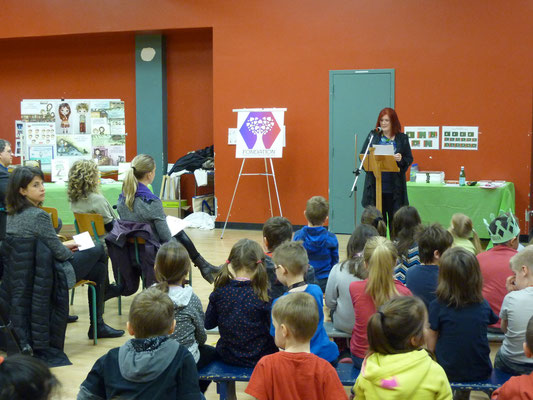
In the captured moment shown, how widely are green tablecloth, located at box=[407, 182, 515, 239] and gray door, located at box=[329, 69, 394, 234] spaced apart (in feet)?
3.62

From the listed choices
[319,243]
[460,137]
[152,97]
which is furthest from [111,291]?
[152,97]

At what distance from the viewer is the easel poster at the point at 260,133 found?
8.42 m

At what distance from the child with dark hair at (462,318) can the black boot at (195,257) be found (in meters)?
2.43

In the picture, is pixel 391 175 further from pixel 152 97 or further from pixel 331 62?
pixel 152 97

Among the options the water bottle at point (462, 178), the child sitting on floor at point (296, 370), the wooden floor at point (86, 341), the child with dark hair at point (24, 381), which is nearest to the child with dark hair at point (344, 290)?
the wooden floor at point (86, 341)

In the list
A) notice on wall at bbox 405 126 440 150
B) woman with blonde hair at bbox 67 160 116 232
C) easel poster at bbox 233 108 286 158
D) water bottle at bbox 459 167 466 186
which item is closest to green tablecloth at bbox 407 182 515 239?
water bottle at bbox 459 167 466 186

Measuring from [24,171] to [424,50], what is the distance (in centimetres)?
567

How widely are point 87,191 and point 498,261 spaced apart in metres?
2.86

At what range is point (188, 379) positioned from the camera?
2.21 meters

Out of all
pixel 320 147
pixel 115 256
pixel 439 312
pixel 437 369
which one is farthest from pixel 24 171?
pixel 320 147

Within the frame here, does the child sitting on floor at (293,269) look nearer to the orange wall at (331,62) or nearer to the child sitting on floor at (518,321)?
the child sitting on floor at (518,321)

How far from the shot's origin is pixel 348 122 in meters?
8.48

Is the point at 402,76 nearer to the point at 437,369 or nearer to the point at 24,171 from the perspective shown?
the point at 24,171

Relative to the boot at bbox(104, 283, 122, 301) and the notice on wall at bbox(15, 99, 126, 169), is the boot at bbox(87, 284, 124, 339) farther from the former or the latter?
the notice on wall at bbox(15, 99, 126, 169)
